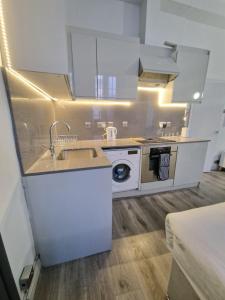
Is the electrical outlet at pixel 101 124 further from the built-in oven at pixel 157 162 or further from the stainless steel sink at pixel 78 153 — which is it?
the built-in oven at pixel 157 162

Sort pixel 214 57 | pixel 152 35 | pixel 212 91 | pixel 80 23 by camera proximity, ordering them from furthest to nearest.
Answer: pixel 212 91
pixel 214 57
pixel 152 35
pixel 80 23

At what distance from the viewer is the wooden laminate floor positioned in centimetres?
116

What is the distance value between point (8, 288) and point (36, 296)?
0.46 metres

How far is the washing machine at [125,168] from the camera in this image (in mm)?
2264

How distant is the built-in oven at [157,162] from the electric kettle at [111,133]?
0.62m

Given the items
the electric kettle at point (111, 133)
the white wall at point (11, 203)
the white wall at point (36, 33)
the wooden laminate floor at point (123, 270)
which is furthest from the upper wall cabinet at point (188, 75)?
the white wall at point (11, 203)

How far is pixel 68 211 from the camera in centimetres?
127

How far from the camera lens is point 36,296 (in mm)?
1140

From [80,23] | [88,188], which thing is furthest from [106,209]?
[80,23]

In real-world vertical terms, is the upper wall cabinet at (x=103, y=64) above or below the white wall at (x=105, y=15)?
below

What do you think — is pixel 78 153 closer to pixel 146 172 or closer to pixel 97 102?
pixel 97 102

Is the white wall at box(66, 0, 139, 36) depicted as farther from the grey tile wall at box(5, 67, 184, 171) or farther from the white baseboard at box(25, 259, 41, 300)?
the white baseboard at box(25, 259, 41, 300)

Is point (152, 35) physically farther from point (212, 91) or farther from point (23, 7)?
point (23, 7)

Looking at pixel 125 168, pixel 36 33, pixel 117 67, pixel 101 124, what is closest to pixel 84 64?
pixel 117 67
